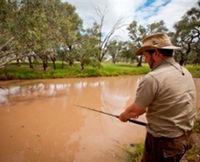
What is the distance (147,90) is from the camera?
4.75 feet

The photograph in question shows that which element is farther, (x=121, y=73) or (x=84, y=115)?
(x=121, y=73)

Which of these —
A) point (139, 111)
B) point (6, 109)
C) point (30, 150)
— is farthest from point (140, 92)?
point (6, 109)

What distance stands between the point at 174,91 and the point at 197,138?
2.61 metres

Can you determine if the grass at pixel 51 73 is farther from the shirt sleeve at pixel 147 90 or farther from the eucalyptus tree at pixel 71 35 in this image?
the shirt sleeve at pixel 147 90

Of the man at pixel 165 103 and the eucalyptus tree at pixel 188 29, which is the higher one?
the eucalyptus tree at pixel 188 29

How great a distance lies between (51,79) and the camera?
1616cm

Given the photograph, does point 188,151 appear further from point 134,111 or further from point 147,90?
point 147,90

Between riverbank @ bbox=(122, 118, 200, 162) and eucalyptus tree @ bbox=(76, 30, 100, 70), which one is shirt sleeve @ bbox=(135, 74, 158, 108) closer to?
riverbank @ bbox=(122, 118, 200, 162)

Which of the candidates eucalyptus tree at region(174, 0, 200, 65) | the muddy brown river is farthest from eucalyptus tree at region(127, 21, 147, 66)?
the muddy brown river

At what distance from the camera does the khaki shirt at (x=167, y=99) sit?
1455 mm

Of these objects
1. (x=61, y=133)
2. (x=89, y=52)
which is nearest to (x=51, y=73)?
(x=89, y=52)

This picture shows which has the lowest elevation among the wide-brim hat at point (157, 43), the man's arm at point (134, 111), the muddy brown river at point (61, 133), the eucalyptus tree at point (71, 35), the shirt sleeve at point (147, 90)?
the muddy brown river at point (61, 133)

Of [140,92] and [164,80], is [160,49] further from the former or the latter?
[140,92]

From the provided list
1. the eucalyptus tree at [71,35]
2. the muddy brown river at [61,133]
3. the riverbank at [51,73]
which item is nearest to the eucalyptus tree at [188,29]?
the riverbank at [51,73]
